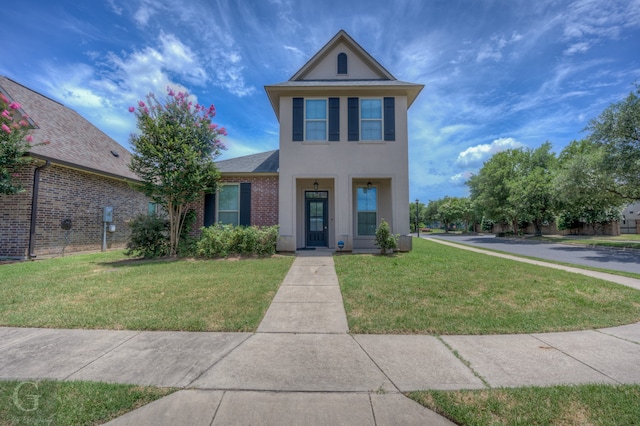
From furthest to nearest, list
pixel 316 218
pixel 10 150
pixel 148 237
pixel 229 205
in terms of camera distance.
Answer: pixel 316 218, pixel 229 205, pixel 148 237, pixel 10 150

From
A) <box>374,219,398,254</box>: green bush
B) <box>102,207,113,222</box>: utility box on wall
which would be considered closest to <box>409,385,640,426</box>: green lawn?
<box>374,219,398,254</box>: green bush

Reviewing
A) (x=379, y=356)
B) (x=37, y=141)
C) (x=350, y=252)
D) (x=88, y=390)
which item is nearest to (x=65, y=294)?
(x=88, y=390)

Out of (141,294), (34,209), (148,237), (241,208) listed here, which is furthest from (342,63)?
(34,209)

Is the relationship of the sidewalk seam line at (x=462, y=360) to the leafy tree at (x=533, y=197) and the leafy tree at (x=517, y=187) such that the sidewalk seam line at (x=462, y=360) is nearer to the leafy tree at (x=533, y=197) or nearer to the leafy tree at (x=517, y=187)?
the leafy tree at (x=517, y=187)

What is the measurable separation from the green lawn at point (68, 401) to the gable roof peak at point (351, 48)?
38.4 ft

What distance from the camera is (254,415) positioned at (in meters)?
2.15

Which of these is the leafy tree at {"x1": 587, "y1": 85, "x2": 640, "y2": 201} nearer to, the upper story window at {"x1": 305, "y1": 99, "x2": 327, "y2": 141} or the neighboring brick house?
the upper story window at {"x1": 305, "y1": 99, "x2": 327, "y2": 141}

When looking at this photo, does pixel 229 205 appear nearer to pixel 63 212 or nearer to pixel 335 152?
pixel 335 152

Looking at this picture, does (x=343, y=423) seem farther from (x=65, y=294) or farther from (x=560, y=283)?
(x=560, y=283)

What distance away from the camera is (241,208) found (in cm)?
1128

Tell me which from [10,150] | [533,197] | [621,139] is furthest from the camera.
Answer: [533,197]

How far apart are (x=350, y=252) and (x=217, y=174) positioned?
5728 millimetres

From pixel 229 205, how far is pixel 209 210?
809 millimetres

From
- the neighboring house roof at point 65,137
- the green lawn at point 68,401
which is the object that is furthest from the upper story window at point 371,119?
the neighboring house roof at point 65,137
